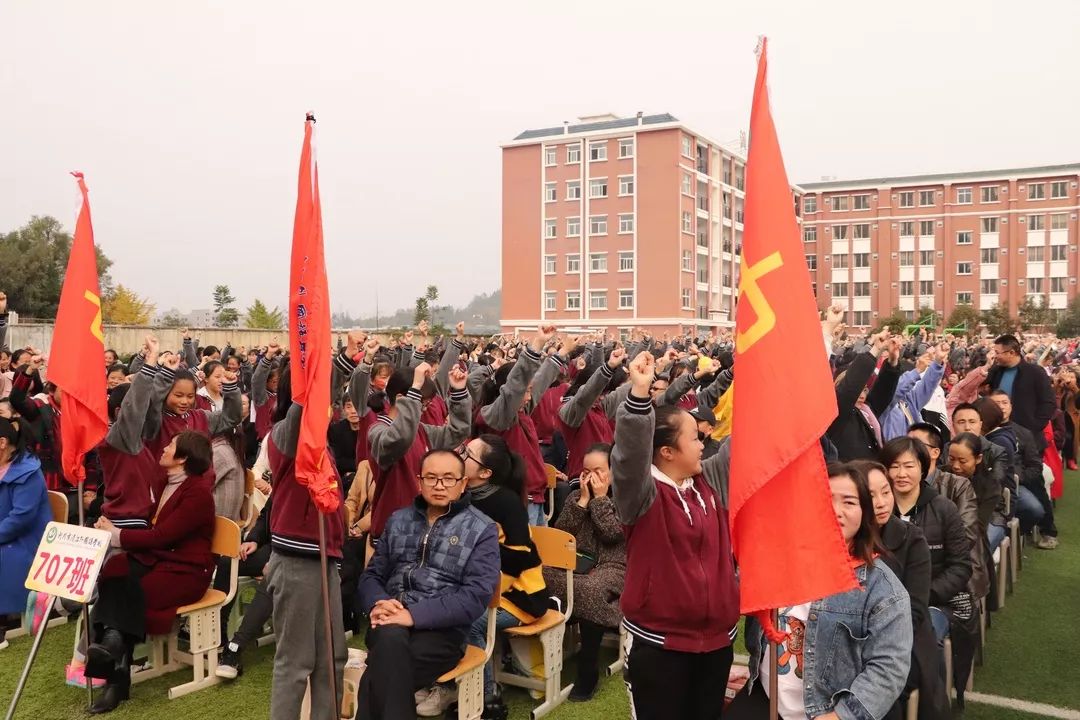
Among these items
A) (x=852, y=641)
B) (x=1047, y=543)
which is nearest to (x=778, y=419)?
(x=852, y=641)

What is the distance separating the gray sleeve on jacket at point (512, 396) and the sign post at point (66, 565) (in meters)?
3.18

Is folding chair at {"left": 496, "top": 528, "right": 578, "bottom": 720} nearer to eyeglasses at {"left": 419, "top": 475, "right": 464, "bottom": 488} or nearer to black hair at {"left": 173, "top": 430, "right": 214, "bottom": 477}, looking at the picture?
eyeglasses at {"left": 419, "top": 475, "right": 464, "bottom": 488}

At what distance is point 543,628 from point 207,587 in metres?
2.31

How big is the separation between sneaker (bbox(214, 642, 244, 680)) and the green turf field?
6cm

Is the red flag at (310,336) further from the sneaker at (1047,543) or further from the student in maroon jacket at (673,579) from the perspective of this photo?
the sneaker at (1047,543)

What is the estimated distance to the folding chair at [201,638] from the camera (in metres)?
5.21

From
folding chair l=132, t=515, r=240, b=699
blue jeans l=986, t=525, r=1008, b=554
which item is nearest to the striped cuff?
folding chair l=132, t=515, r=240, b=699

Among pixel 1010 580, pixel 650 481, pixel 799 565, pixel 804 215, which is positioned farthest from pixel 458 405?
pixel 804 215

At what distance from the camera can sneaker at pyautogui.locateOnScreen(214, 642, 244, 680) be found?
535 centimetres

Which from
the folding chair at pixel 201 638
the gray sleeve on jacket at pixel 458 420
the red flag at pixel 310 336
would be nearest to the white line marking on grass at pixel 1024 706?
the gray sleeve on jacket at pixel 458 420

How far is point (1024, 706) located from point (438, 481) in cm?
376

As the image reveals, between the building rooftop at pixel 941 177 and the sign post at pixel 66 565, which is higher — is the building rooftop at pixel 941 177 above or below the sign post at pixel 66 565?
above

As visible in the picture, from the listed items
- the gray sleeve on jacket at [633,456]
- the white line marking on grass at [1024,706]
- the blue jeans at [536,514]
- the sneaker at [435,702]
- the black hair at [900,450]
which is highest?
the gray sleeve on jacket at [633,456]

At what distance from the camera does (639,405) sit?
3.14m
